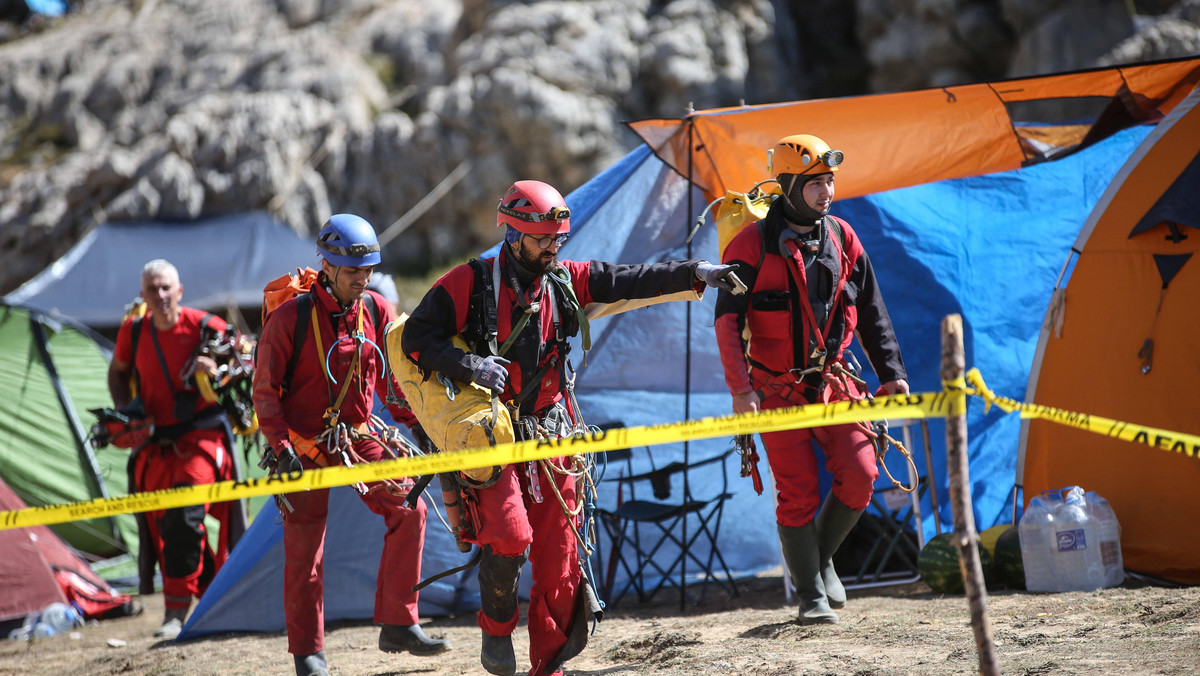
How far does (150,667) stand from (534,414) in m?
2.80

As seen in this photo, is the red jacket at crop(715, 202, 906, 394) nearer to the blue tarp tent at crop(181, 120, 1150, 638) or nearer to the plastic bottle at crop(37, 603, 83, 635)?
the blue tarp tent at crop(181, 120, 1150, 638)

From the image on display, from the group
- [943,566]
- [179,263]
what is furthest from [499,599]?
[179,263]

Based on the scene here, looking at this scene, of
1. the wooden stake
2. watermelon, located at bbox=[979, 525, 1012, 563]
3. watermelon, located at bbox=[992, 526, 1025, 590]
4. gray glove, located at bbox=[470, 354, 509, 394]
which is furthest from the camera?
watermelon, located at bbox=[979, 525, 1012, 563]

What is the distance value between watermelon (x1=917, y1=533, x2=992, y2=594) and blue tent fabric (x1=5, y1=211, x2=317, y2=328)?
941 centimetres

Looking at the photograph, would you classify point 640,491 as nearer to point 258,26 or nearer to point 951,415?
point 951,415

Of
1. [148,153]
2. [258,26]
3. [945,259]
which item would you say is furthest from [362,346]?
[258,26]

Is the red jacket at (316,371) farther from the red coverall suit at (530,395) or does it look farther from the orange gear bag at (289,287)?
the red coverall suit at (530,395)

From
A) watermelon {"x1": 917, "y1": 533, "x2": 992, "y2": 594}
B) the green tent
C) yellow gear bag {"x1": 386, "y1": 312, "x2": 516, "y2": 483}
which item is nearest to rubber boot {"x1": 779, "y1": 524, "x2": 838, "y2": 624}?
watermelon {"x1": 917, "y1": 533, "x2": 992, "y2": 594}

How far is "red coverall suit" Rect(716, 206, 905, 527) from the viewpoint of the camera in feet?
14.6

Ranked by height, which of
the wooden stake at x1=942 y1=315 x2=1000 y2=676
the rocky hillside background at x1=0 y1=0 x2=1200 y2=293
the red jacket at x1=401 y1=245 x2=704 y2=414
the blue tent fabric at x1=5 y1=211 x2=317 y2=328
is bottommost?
the wooden stake at x1=942 y1=315 x2=1000 y2=676

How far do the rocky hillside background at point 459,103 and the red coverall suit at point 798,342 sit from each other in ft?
39.5

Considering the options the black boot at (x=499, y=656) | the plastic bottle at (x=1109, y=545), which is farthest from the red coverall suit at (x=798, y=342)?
the black boot at (x=499, y=656)

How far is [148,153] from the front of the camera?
18.4 m

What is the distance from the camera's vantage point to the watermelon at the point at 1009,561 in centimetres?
518
